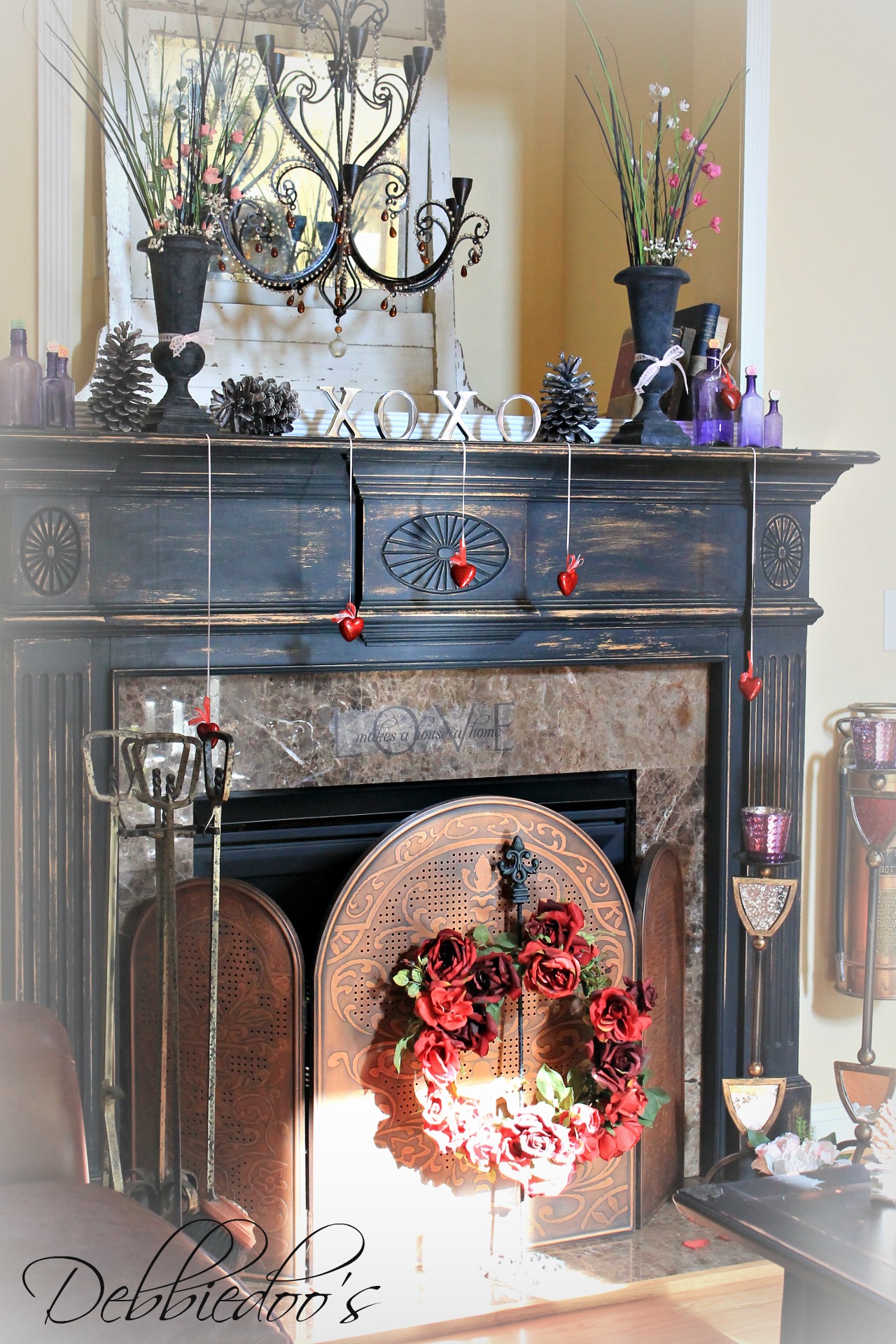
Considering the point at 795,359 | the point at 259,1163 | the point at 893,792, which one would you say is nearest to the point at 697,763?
the point at 893,792

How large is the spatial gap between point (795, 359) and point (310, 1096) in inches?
66.1

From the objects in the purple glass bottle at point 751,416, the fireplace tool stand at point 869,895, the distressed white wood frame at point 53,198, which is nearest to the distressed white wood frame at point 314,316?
the distressed white wood frame at point 53,198

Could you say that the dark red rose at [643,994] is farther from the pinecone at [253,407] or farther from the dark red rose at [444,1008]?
the pinecone at [253,407]

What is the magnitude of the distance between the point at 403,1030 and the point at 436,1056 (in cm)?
9

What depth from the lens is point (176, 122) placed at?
207 centimetres

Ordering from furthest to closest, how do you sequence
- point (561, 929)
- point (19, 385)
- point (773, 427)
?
point (773, 427) < point (561, 929) < point (19, 385)

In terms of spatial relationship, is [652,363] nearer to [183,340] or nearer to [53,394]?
[183,340]

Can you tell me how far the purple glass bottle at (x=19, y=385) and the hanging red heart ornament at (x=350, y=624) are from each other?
556 millimetres

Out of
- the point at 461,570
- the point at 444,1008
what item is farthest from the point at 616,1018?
the point at 461,570

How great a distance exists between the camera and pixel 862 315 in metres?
2.49

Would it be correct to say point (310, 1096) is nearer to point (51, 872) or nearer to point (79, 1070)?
point (79, 1070)

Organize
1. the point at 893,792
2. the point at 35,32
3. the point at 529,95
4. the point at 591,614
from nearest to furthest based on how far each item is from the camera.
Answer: the point at 35,32, the point at 591,614, the point at 893,792, the point at 529,95

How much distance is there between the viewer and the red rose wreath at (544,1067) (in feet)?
6.52

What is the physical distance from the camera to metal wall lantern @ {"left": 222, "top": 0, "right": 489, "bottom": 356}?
2.18m
